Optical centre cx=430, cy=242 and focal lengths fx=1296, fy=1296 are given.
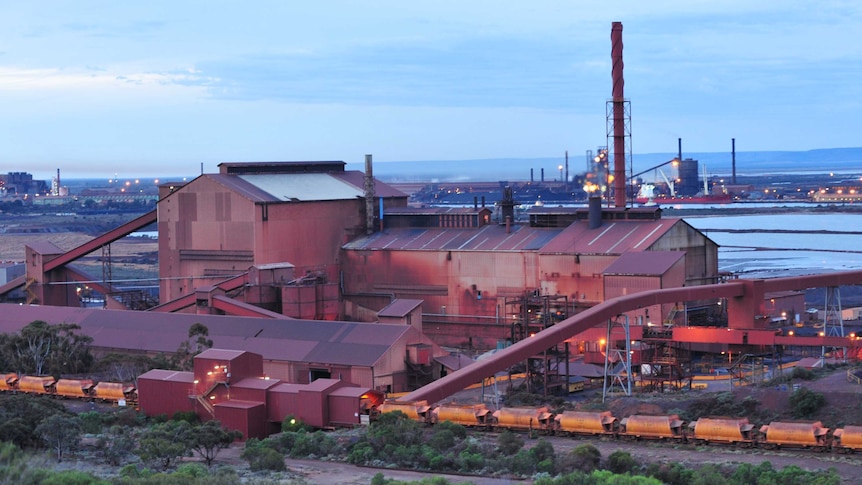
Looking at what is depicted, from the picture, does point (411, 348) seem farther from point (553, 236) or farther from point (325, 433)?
point (553, 236)

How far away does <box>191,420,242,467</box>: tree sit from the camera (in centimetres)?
3281

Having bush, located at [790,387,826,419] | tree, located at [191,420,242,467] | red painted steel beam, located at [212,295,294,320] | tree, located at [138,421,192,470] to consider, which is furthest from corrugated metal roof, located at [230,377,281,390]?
bush, located at [790,387,826,419]

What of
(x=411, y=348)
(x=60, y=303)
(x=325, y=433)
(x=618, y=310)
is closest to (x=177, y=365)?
(x=411, y=348)

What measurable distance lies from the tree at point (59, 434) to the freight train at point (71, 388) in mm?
8508

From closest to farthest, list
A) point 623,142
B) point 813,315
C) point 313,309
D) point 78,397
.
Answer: point 78,397, point 313,309, point 813,315, point 623,142

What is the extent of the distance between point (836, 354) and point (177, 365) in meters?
24.0

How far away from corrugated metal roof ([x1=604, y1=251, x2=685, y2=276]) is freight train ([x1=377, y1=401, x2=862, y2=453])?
645 inches

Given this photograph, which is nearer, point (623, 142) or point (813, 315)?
point (813, 315)

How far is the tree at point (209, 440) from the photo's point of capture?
108 ft

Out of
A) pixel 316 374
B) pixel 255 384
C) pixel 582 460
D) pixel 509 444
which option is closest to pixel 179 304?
pixel 316 374

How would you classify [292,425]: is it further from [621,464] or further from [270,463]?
[621,464]

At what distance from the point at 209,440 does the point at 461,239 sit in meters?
29.4

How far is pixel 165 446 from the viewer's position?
31828 millimetres

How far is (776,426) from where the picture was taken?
31.0m
